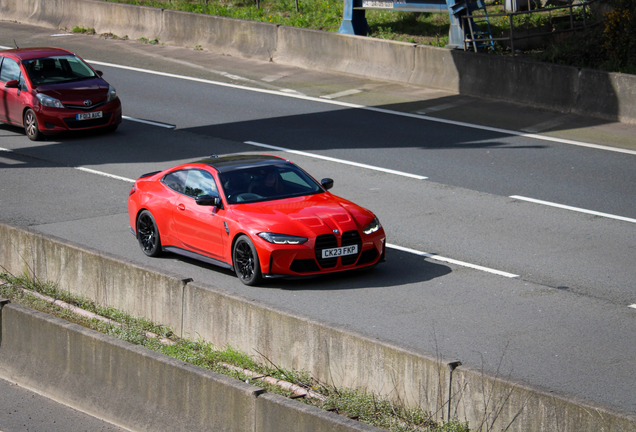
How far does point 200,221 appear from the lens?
11.0m

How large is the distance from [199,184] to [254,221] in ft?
4.51

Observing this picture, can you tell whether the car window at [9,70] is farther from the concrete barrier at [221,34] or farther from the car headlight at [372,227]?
the car headlight at [372,227]

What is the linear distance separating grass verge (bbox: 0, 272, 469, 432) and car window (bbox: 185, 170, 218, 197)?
2345 millimetres

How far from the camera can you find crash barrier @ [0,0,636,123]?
19.4 m

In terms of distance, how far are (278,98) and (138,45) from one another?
9071 millimetres

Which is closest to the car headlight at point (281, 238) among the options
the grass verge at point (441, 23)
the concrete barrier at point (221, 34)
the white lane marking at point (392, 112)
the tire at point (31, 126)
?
the white lane marking at point (392, 112)

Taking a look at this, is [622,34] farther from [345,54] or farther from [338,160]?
[338,160]

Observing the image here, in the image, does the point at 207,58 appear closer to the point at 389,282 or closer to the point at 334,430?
the point at 389,282

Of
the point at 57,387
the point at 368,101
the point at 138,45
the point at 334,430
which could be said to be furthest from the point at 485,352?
the point at 138,45

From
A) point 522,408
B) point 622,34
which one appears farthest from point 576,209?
point 622,34

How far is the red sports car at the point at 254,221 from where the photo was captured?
10.2 m

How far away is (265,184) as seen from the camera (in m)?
11.2

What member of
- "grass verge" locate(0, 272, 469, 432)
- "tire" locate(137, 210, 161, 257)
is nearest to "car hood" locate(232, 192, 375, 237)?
"tire" locate(137, 210, 161, 257)

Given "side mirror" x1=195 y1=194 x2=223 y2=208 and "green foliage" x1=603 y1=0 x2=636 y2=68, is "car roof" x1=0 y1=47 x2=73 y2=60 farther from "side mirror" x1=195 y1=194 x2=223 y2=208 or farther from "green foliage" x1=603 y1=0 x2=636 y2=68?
"green foliage" x1=603 y1=0 x2=636 y2=68
